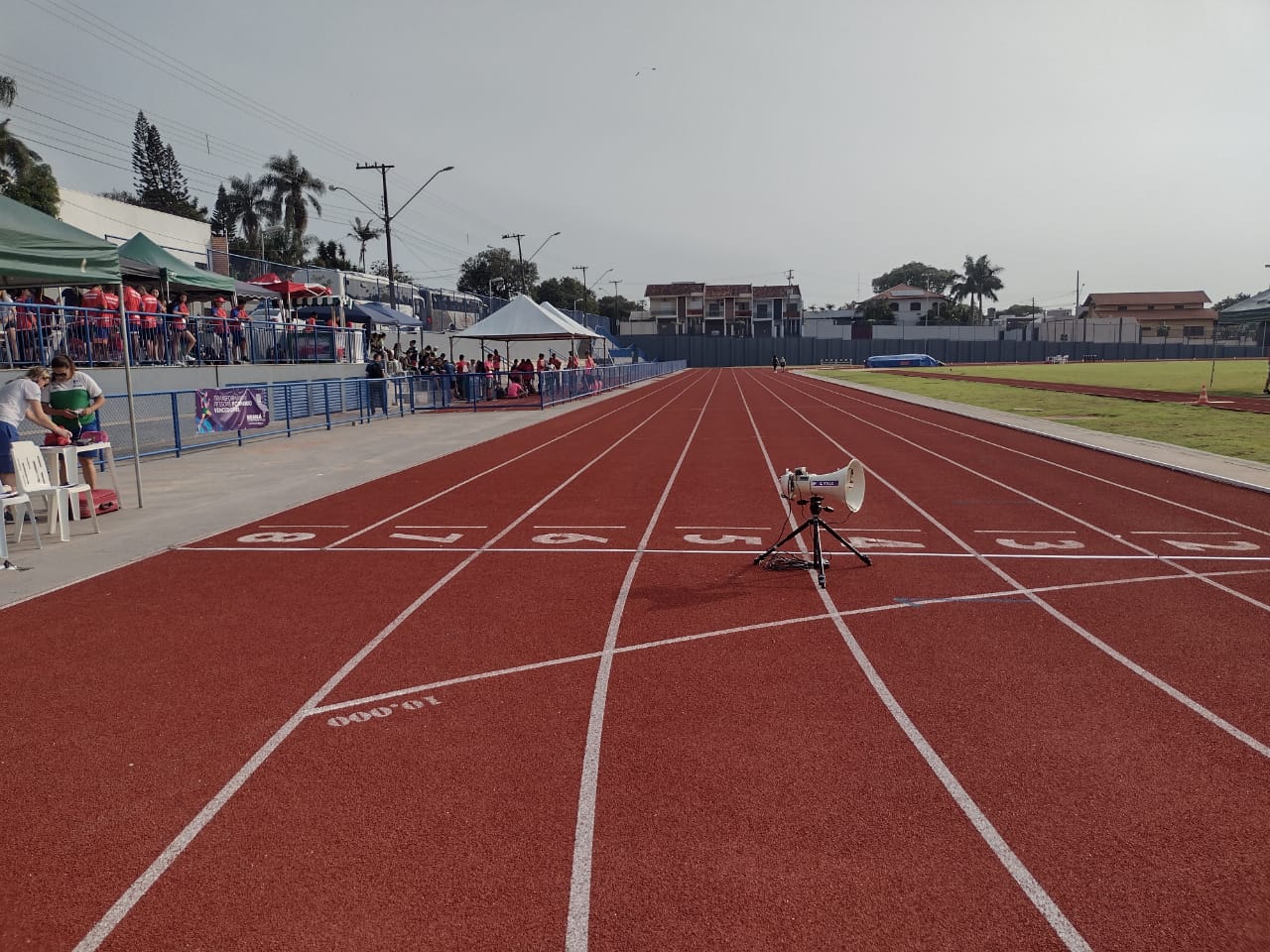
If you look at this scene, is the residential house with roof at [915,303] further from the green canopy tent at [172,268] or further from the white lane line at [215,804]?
the white lane line at [215,804]

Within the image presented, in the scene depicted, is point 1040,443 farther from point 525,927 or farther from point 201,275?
point 201,275

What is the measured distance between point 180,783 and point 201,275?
60.4ft

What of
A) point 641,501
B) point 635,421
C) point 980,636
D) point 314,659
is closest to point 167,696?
point 314,659

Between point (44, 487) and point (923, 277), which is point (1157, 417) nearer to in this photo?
point (44, 487)

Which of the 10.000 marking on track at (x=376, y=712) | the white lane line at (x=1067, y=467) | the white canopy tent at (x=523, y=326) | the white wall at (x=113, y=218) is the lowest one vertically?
the 10.000 marking on track at (x=376, y=712)

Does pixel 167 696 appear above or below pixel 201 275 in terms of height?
below

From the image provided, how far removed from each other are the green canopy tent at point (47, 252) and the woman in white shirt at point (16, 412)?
109 centimetres

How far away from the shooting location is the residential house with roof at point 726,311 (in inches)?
4555

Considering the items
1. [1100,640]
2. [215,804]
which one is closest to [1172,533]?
[1100,640]

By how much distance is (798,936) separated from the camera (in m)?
2.81

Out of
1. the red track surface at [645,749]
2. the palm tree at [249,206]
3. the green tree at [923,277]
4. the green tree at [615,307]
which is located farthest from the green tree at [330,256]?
the green tree at [923,277]

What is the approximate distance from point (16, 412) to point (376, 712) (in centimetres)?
700

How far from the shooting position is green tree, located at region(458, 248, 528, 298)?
10006cm

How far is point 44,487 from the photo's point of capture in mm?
8555
